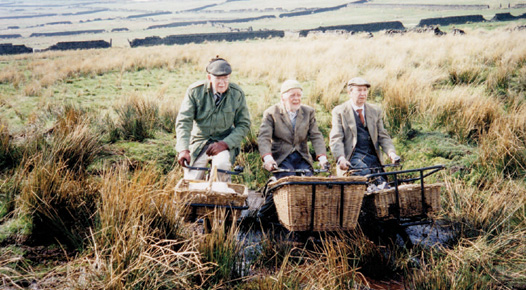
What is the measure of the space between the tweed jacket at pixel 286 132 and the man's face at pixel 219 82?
0.60 meters

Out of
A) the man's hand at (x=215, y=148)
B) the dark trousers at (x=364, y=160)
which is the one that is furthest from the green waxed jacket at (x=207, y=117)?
the dark trousers at (x=364, y=160)

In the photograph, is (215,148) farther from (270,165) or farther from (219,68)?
(219,68)

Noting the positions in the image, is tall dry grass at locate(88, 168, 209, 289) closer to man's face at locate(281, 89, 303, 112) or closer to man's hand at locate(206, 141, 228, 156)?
man's hand at locate(206, 141, 228, 156)

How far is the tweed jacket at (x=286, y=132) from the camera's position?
170 inches

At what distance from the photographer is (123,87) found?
11438mm

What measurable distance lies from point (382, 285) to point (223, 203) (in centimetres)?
152

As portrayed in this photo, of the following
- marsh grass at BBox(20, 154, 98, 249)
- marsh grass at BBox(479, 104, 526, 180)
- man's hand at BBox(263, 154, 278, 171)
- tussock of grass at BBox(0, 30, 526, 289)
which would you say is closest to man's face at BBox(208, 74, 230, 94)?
man's hand at BBox(263, 154, 278, 171)

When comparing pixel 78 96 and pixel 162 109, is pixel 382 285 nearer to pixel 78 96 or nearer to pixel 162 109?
pixel 162 109

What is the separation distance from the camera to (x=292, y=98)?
418 centimetres

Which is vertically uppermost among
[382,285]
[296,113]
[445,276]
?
[296,113]

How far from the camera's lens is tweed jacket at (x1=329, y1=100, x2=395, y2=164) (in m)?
4.40

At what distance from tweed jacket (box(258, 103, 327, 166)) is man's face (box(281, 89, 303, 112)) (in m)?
0.09

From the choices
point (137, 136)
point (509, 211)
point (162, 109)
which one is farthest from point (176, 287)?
point (162, 109)

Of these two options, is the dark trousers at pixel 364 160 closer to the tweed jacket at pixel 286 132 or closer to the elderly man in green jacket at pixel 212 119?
the tweed jacket at pixel 286 132
